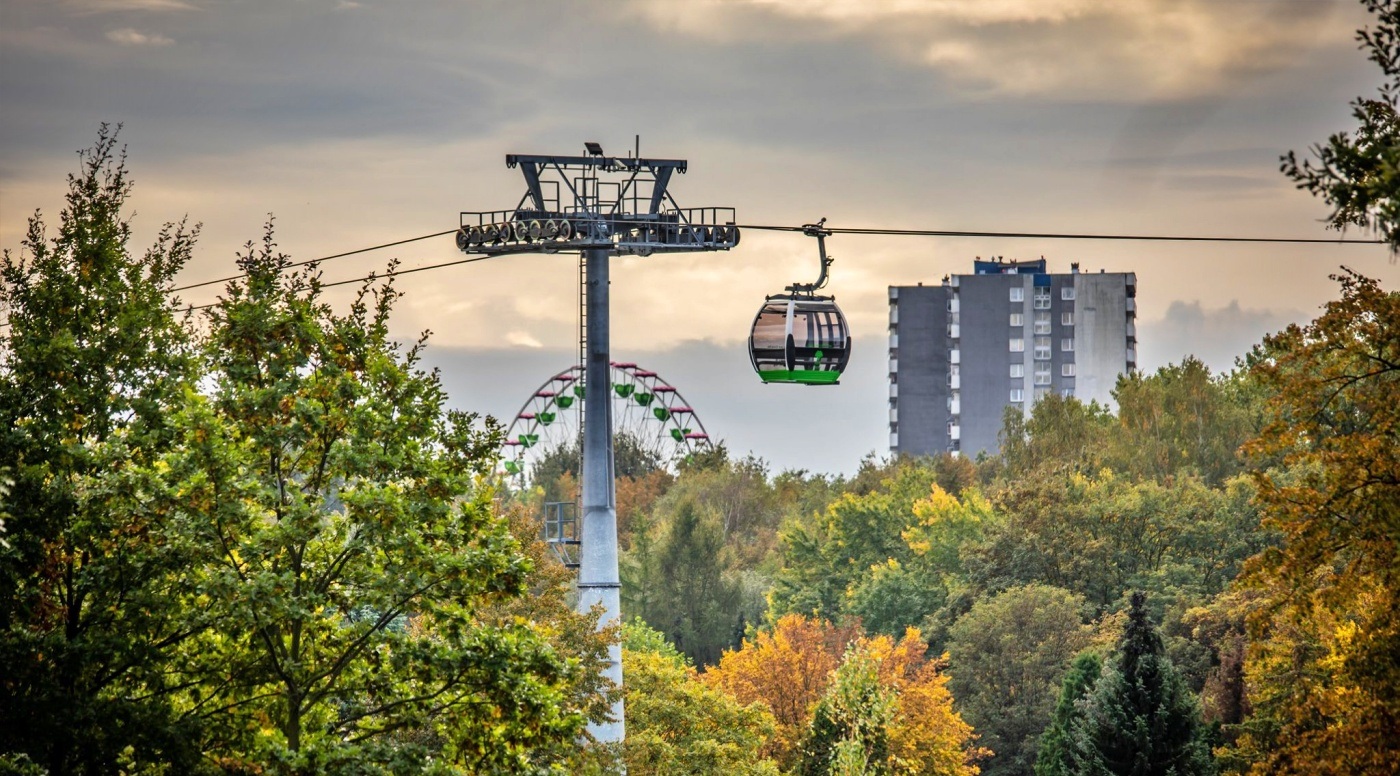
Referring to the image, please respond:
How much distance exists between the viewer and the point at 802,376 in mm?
35812

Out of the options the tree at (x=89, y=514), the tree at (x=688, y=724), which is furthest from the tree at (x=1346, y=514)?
the tree at (x=688, y=724)

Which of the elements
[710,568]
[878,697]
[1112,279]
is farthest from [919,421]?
[878,697]

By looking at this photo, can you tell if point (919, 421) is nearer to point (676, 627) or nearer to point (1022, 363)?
point (1022, 363)

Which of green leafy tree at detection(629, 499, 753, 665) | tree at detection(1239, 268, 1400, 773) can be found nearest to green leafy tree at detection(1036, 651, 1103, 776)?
tree at detection(1239, 268, 1400, 773)

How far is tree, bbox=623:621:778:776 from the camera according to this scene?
144 feet

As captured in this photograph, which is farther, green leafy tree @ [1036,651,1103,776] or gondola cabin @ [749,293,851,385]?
green leafy tree @ [1036,651,1103,776]

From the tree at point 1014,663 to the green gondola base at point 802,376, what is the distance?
96.4 feet

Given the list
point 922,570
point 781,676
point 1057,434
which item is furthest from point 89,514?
point 1057,434

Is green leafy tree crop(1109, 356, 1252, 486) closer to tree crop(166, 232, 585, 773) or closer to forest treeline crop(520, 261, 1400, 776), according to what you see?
forest treeline crop(520, 261, 1400, 776)

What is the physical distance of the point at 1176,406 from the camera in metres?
86.9

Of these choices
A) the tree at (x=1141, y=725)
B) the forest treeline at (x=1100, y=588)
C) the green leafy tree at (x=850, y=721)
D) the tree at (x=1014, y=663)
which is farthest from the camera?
the tree at (x=1014, y=663)

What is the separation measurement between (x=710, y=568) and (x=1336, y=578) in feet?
243

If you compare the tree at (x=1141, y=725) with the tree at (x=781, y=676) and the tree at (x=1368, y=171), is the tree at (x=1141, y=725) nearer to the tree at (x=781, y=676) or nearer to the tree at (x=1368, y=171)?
the tree at (x=781, y=676)

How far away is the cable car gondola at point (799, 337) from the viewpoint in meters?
35.3
